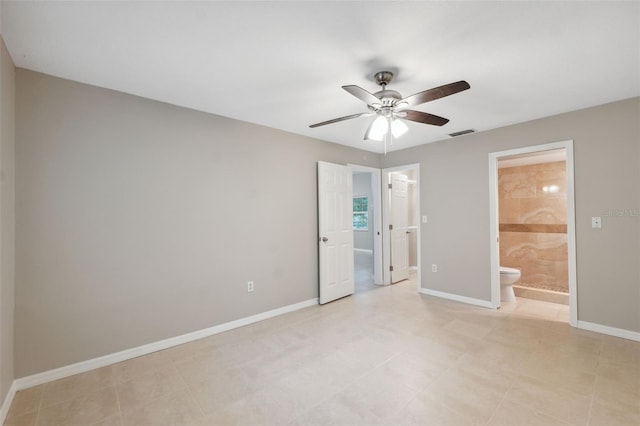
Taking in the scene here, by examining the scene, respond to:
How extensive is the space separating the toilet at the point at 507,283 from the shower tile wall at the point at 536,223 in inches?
50.0

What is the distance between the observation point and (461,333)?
301 centimetres

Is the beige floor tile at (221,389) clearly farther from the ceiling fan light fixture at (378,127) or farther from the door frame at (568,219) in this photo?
the door frame at (568,219)

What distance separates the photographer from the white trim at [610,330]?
2.82 m

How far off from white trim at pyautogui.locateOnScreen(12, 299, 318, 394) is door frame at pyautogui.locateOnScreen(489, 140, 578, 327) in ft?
9.66

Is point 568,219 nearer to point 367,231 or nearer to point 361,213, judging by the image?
point 367,231

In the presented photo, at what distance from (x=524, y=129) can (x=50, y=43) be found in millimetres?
4686

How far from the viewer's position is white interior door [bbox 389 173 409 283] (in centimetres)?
517

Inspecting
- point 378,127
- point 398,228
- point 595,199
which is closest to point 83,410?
point 378,127

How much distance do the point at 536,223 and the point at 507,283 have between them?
181 cm

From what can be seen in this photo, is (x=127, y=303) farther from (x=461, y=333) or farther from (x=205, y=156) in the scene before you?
(x=461, y=333)

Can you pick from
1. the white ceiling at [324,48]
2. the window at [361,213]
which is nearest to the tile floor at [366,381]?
the white ceiling at [324,48]

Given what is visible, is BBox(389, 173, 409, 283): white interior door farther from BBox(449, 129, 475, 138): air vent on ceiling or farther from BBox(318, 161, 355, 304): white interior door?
BBox(449, 129, 475, 138): air vent on ceiling

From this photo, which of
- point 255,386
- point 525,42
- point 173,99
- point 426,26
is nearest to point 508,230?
point 525,42

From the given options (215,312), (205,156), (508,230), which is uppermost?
(205,156)
